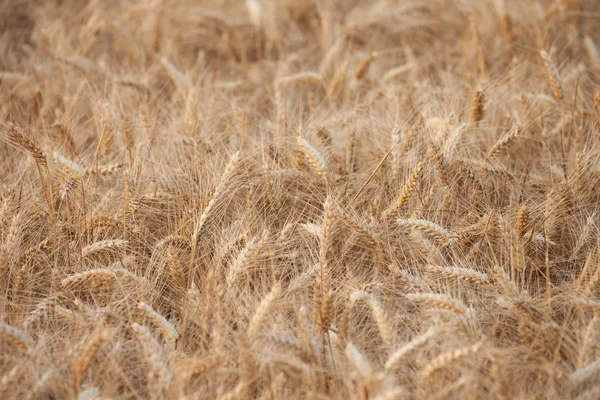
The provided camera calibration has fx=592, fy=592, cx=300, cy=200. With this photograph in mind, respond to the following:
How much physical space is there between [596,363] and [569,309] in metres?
0.25

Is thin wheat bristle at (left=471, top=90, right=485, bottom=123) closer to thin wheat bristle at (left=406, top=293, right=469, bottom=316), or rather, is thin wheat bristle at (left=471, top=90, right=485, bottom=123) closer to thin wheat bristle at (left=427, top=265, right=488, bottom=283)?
thin wheat bristle at (left=427, top=265, right=488, bottom=283)

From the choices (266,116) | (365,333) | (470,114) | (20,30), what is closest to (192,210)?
(365,333)

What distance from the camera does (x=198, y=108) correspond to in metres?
2.42

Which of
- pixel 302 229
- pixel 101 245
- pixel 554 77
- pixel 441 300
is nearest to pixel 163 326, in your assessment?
pixel 101 245

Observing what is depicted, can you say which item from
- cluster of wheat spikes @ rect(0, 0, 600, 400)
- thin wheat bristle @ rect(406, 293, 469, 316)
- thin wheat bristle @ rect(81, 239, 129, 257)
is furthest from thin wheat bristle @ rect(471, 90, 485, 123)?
thin wheat bristle @ rect(81, 239, 129, 257)

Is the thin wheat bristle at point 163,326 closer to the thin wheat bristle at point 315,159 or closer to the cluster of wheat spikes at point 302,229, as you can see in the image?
the cluster of wheat spikes at point 302,229

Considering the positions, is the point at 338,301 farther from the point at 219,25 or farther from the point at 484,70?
the point at 219,25

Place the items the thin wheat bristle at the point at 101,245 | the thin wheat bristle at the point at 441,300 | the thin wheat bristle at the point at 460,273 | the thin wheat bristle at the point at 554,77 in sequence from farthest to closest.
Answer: the thin wheat bristle at the point at 554,77
the thin wheat bristle at the point at 101,245
the thin wheat bristle at the point at 460,273
the thin wheat bristle at the point at 441,300

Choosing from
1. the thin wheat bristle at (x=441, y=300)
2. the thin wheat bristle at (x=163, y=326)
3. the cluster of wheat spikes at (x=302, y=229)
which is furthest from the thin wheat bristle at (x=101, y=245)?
the thin wheat bristle at (x=441, y=300)

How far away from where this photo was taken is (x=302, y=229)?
1.89m

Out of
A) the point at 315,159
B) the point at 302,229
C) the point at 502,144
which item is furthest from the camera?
the point at 502,144

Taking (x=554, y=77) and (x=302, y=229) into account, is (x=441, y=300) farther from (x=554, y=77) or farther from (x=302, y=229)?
(x=554, y=77)

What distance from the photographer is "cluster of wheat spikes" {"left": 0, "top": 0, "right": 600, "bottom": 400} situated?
140cm

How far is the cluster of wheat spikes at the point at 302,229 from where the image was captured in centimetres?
140
